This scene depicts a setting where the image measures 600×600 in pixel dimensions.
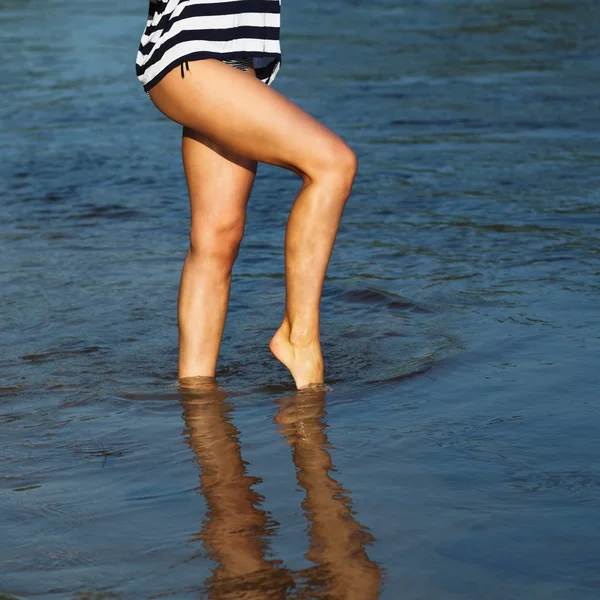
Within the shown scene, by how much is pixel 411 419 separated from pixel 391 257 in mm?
2108

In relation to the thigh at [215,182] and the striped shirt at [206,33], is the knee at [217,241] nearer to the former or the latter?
the thigh at [215,182]

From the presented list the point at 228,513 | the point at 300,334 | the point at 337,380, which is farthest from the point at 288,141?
the point at 228,513

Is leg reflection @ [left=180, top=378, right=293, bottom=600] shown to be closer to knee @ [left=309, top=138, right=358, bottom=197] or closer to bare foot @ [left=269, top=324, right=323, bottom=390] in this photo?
bare foot @ [left=269, top=324, right=323, bottom=390]

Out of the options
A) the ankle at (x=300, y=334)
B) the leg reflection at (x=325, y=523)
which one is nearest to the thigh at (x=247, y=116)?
the ankle at (x=300, y=334)

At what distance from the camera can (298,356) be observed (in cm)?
367

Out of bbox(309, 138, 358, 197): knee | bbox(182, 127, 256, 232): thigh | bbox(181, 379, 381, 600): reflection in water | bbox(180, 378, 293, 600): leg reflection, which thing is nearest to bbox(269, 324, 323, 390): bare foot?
bbox(181, 379, 381, 600): reflection in water

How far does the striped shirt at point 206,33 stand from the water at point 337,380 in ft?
3.46

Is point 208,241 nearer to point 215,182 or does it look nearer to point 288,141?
point 215,182

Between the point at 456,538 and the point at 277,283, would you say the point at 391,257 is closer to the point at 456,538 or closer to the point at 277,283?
the point at 277,283

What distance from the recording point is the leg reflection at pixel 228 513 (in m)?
2.46

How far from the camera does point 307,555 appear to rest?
101 inches

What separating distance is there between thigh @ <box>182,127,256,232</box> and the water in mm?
571

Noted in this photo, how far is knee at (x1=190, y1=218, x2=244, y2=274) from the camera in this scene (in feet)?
12.0

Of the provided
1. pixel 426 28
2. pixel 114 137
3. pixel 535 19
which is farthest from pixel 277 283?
pixel 535 19
